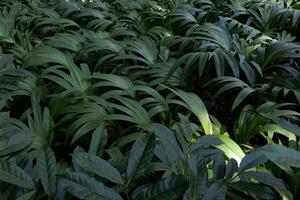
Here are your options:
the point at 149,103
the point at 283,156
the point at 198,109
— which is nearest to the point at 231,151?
the point at 198,109

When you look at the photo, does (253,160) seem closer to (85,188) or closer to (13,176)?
(85,188)

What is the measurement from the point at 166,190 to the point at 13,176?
0.43 meters

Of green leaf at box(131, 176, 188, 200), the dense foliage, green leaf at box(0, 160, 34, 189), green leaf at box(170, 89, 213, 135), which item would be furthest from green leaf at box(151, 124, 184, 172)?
green leaf at box(170, 89, 213, 135)

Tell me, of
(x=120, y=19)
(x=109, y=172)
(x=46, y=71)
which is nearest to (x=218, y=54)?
(x=46, y=71)

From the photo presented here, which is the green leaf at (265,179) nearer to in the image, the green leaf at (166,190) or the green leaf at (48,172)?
the green leaf at (166,190)

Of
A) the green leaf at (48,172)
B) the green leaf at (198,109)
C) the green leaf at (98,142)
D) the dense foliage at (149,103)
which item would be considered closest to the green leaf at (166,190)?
the dense foliage at (149,103)

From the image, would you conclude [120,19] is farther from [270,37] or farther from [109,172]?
[109,172]

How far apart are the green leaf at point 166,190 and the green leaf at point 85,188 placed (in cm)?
7

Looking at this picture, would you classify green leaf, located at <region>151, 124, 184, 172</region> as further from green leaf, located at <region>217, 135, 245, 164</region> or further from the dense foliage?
green leaf, located at <region>217, 135, 245, 164</region>

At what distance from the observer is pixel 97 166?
1031 millimetres

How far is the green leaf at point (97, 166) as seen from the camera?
3.30ft

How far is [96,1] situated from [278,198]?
2651 millimetres

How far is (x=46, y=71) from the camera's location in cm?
213

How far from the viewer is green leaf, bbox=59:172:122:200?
0.96m
